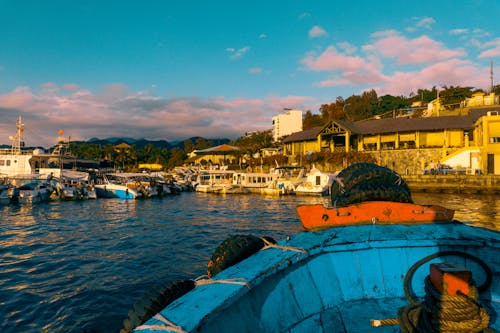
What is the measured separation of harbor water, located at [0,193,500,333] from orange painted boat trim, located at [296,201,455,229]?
3189mm

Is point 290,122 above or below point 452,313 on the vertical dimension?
above

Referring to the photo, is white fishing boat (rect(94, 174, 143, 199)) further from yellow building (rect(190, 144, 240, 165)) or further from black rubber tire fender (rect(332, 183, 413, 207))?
yellow building (rect(190, 144, 240, 165))

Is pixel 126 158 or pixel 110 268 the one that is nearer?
pixel 110 268

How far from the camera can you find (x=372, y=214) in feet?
14.5

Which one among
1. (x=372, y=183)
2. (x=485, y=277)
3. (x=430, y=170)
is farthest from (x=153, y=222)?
(x=430, y=170)

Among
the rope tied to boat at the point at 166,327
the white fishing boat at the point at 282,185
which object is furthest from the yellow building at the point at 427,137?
the rope tied to boat at the point at 166,327

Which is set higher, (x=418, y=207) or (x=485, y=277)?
(x=418, y=207)

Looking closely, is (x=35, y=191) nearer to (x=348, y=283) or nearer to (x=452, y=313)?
(x=348, y=283)

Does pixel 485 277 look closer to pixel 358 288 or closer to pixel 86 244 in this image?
pixel 358 288

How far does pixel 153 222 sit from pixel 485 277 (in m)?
17.5

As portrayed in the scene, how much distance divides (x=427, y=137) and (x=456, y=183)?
12488 millimetres

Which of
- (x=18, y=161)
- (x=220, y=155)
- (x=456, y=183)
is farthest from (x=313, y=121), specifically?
(x=18, y=161)

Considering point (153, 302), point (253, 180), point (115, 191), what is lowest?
point (115, 191)

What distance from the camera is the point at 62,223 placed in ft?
58.1
